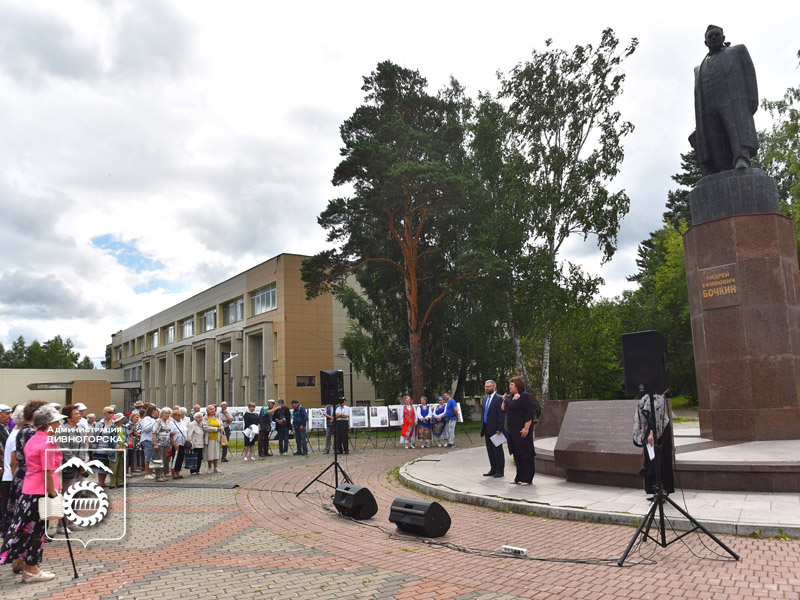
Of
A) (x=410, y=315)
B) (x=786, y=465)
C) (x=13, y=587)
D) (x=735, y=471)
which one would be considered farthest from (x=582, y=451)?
(x=410, y=315)

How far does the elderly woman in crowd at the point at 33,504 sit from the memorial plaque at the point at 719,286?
12299 millimetres

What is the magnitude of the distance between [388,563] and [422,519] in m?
1.09

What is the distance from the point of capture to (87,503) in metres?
9.28

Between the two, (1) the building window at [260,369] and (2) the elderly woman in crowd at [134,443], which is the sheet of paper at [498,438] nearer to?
(2) the elderly woman in crowd at [134,443]

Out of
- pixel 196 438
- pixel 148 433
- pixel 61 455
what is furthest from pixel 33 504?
pixel 196 438

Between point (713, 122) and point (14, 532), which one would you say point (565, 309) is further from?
point (14, 532)

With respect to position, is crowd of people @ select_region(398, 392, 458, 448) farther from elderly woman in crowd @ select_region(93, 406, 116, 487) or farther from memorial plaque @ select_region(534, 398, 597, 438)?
elderly woman in crowd @ select_region(93, 406, 116, 487)

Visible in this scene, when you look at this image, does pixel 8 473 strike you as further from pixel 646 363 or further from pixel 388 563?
pixel 646 363

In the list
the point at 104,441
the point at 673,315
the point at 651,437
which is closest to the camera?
the point at 651,437

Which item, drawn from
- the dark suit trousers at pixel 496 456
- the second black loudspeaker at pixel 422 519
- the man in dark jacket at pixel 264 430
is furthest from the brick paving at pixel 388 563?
the man in dark jacket at pixel 264 430

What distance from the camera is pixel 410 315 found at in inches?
1158

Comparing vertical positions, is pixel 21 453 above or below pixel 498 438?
above

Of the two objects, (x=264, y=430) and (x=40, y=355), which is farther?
(x=40, y=355)

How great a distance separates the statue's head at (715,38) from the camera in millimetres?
13781
